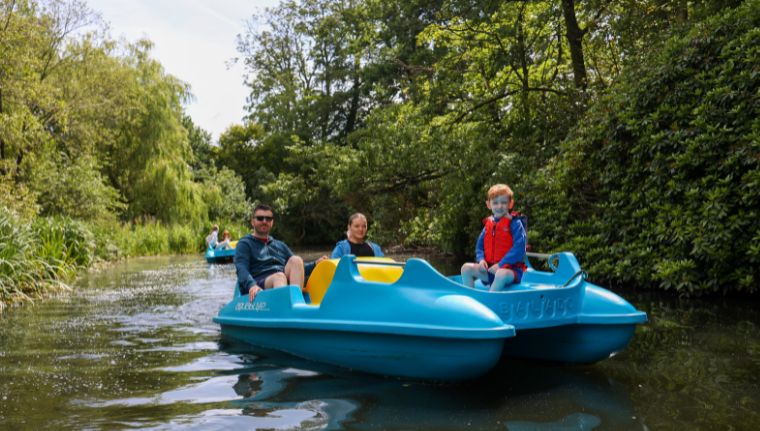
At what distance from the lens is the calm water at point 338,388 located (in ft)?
12.6

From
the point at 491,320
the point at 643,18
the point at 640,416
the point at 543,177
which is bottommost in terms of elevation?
the point at 640,416

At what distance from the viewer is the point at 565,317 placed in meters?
4.79

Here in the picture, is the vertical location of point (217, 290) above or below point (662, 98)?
below

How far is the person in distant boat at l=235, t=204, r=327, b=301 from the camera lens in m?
6.25

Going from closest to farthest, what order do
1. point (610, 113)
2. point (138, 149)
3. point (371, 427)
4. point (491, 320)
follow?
point (371, 427)
point (491, 320)
point (610, 113)
point (138, 149)

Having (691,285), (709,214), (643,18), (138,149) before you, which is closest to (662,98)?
(709,214)

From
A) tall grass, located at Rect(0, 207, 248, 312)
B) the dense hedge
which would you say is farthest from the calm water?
tall grass, located at Rect(0, 207, 248, 312)

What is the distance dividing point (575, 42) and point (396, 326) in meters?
10.7

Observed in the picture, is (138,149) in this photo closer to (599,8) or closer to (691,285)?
(599,8)

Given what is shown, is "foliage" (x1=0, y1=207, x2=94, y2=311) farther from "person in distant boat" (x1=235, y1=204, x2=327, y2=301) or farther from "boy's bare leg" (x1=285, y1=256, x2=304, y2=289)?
"boy's bare leg" (x1=285, y1=256, x2=304, y2=289)

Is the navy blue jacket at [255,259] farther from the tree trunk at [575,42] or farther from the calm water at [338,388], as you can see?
the tree trunk at [575,42]

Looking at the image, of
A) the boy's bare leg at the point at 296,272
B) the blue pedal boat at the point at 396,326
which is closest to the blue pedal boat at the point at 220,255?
the boy's bare leg at the point at 296,272

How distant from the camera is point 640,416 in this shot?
3.87 m

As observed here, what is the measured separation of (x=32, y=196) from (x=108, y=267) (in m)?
2.45
